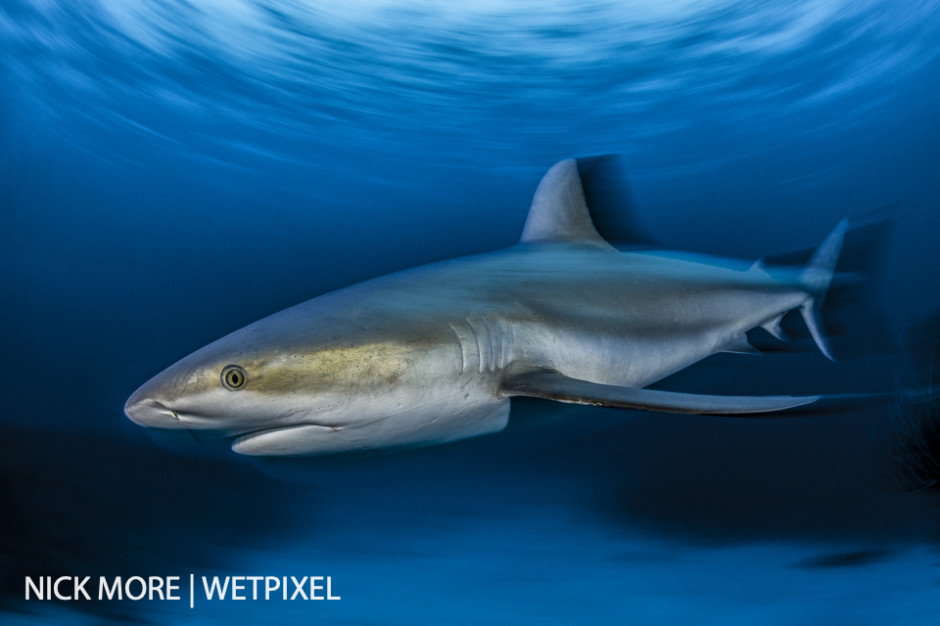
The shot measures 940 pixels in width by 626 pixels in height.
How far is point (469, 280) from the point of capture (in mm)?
2010

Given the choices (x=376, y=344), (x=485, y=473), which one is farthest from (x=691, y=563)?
(x=376, y=344)

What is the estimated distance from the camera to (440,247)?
18375mm

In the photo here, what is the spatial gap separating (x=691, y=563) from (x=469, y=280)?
4.77 ft

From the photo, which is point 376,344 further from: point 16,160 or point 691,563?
point 16,160

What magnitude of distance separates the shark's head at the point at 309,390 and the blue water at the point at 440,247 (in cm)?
80

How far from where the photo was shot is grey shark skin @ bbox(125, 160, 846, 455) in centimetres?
143

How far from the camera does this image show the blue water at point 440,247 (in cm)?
241

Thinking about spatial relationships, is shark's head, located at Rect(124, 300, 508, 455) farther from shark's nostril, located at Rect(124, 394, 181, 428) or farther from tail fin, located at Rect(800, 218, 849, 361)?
tail fin, located at Rect(800, 218, 849, 361)

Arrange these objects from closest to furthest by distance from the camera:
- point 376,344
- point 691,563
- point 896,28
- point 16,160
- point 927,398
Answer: point 376,344 → point 691,563 → point 927,398 → point 896,28 → point 16,160

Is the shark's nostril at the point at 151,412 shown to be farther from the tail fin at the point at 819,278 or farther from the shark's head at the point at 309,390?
the tail fin at the point at 819,278

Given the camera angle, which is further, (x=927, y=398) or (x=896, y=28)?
(x=896, y=28)

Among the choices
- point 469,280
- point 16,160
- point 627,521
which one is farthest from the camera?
point 16,160

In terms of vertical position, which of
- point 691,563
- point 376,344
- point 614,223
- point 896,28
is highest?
point 896,28

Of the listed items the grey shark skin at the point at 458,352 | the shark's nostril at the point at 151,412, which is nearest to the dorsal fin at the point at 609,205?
the grey shark skin at the point at 458,352
